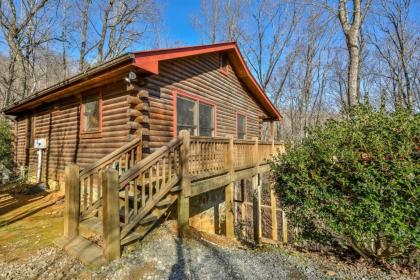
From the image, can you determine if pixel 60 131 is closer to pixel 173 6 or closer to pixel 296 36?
pixel 173 6

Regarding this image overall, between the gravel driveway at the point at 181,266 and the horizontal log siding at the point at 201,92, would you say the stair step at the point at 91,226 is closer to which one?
the gravel driveway at the point at 181,266

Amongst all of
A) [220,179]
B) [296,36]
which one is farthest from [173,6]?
[220,179]

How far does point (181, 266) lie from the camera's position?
3.55 meters

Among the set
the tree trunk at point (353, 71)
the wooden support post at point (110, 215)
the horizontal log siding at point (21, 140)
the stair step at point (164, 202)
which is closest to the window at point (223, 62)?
the tree trunk at point (353, 71)

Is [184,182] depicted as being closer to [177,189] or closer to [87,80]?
[177,189]

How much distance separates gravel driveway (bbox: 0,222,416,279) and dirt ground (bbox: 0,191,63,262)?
438mm

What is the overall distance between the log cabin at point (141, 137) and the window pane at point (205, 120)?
4cm

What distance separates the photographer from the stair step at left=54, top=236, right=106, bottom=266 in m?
3.53

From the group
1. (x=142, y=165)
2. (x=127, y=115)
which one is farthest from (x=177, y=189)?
(x=127, y=115)

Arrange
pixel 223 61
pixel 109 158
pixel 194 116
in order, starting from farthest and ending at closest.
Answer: pixel 223 61, pixel 194 116, pixel 109 158

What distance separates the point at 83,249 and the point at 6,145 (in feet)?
39.2

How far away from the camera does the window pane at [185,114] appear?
771 cm

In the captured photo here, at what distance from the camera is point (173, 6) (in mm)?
21469

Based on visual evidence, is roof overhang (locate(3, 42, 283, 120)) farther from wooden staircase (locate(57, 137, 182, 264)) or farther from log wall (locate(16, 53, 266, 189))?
wooden staircase (locate(57, 137, 182, 264))
